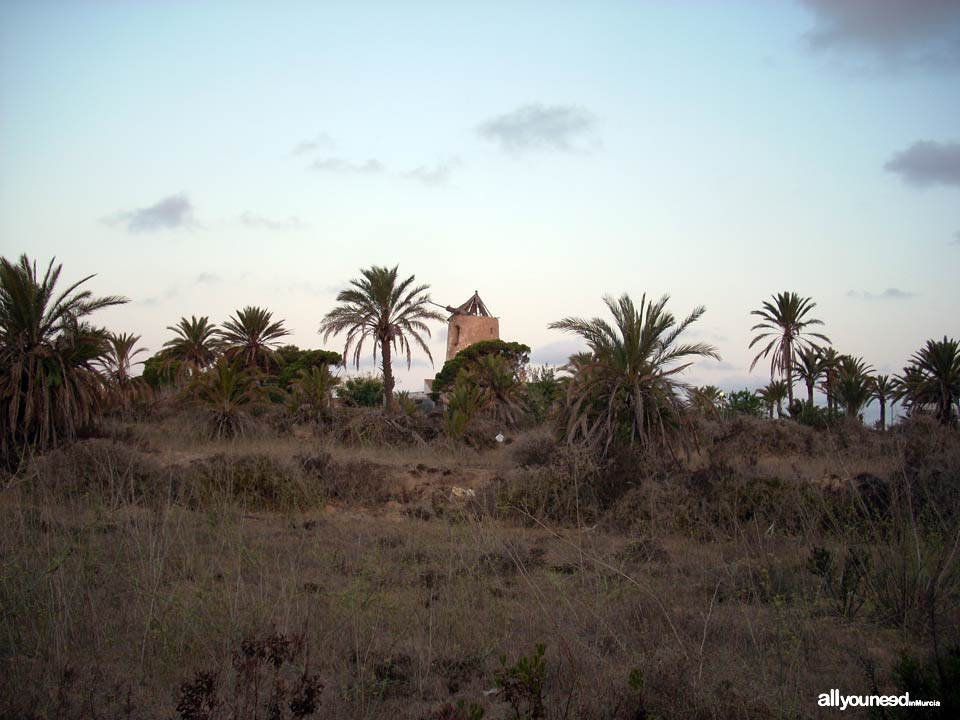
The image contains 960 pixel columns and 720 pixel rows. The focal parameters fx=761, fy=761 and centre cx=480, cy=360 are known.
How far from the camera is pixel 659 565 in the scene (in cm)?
780

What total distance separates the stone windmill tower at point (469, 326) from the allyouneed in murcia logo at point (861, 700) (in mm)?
54845

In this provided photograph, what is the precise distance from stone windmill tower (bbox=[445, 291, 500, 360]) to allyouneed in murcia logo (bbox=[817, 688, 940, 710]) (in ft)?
180

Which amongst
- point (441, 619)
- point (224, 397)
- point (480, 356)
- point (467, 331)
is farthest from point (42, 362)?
point (467, 331)

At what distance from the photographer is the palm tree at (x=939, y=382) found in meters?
27.5

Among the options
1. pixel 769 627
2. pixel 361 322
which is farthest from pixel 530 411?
pixel 769 627

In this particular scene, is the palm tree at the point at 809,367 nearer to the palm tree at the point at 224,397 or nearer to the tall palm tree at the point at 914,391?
the tall palm tree at the point at 914,391

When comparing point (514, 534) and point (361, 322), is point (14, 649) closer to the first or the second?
point (514, 534)

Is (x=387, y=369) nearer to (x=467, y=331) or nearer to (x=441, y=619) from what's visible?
(x=441, y=619)

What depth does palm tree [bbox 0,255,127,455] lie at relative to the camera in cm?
1572

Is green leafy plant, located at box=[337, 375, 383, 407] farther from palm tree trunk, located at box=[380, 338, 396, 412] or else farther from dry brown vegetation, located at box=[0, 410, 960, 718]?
dry brown vegetation, located at box=[0, 410, 960, 718]

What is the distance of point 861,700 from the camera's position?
4383 millimetres

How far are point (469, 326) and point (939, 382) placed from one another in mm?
37405

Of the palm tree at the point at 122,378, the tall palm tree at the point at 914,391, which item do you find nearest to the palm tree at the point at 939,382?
the tall palm tree at the point at 914,391

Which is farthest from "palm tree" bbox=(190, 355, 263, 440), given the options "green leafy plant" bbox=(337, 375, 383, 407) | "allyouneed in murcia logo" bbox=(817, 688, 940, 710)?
"allyouneed in murcia logo" bbox=(817, 688, 940, 710)
